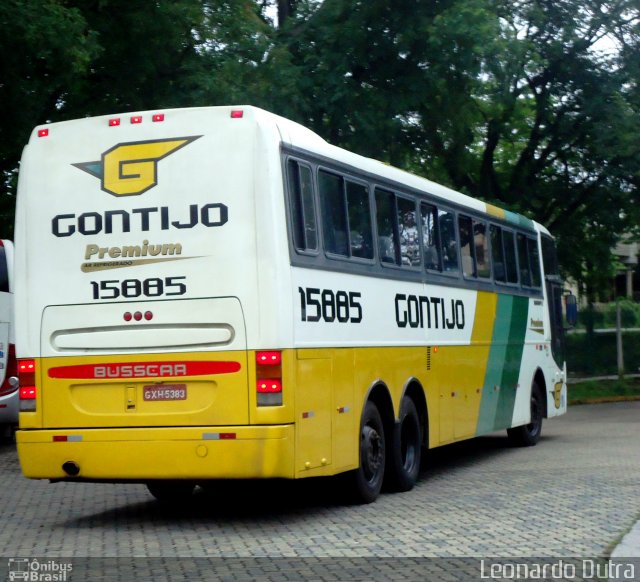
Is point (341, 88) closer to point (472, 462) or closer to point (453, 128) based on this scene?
point (453, 128)

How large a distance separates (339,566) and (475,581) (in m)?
1.00

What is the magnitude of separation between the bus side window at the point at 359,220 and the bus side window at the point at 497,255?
15.4ft

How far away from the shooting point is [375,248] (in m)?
12.3

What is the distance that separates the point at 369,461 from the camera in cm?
1178

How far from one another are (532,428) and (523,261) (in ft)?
7.90

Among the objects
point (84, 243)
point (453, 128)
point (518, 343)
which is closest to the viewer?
point (84, 243)

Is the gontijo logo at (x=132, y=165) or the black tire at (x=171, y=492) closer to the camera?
the gontijo logo at (x=132, y=165)

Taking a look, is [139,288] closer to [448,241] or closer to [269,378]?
[269,378]

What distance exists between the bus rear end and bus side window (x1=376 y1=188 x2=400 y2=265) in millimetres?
2368

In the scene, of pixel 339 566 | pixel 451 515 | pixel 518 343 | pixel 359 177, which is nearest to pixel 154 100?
pixel 518 343

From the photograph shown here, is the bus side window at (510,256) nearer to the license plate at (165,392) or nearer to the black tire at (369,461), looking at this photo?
the black tire at (369,461)

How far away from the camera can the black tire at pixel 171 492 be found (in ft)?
40.0

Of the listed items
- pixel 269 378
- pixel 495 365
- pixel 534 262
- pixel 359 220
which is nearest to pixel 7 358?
pixel 495 365

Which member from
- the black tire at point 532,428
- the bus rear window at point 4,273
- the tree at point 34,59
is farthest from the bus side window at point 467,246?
the bus rear window at point 4,273
